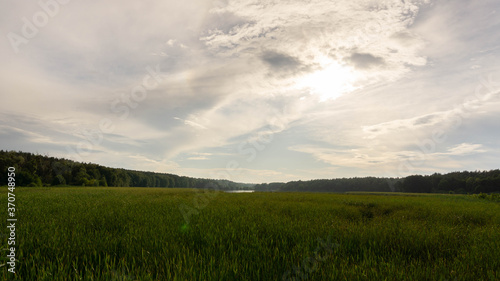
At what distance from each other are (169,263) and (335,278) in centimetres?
247

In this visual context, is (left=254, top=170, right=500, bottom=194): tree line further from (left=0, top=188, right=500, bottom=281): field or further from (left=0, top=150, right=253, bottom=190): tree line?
(left=0, top=188, right=500, bottom=281): field

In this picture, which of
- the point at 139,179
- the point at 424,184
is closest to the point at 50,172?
the point at 139,179

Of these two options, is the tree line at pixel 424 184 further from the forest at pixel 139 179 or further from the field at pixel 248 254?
the field at pixel 248 254

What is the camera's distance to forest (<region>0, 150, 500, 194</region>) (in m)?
66.9

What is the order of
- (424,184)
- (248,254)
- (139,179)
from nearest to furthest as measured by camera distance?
(248,254), (424,184), (139,179)

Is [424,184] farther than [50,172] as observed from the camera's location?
Yes

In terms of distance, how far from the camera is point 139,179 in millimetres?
149750

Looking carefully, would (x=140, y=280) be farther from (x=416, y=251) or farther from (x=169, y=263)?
(x=416, y=251)

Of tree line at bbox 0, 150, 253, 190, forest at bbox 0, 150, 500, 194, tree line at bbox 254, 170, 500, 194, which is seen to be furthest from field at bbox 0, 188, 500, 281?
tree line at bbox 254, 170, 500, 194

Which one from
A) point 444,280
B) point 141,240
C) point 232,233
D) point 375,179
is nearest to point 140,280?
point 141,240

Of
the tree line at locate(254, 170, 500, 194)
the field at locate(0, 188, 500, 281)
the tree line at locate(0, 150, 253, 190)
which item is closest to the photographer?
the field at locate(0, 188, 500, 281)

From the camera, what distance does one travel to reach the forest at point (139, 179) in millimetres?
66875

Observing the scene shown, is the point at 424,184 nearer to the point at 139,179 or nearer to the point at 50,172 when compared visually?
the point at 50,172

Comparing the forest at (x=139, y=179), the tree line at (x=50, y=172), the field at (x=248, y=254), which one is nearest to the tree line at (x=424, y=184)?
the forest at (x=139, y=179)
